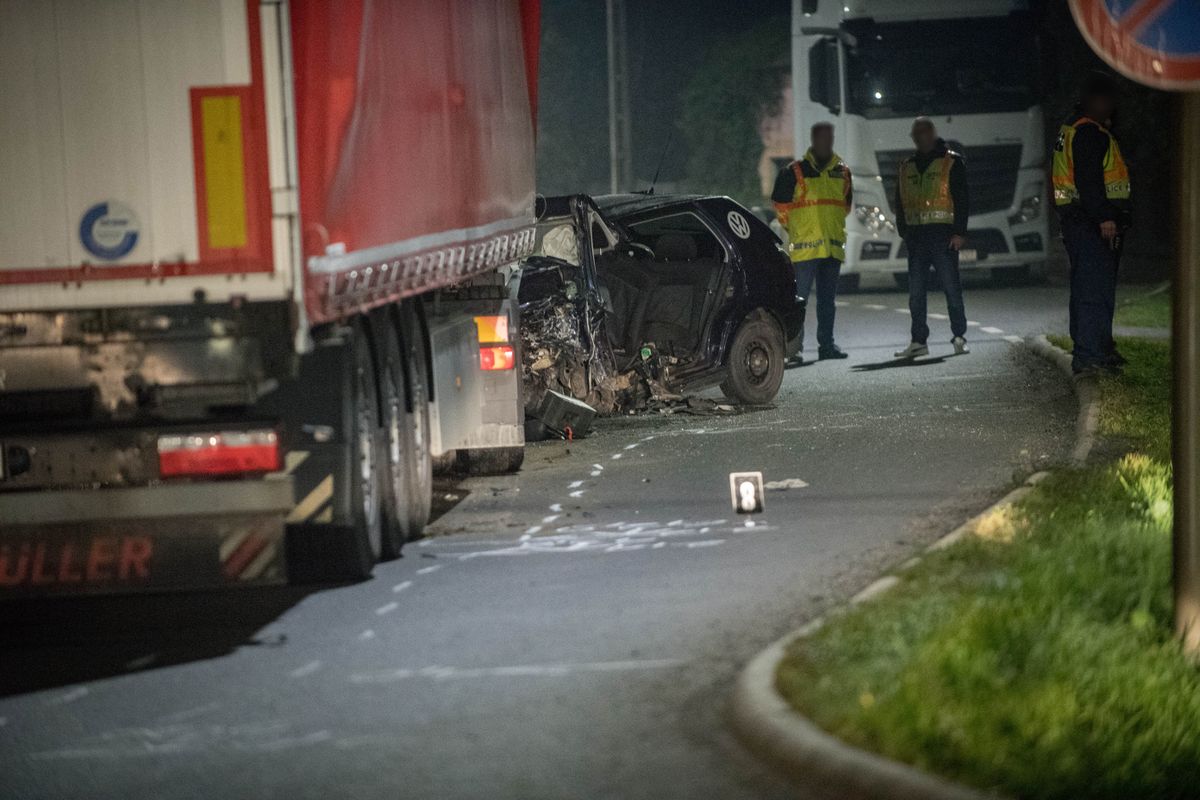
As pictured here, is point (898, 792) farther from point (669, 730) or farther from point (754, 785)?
point (669, 730)

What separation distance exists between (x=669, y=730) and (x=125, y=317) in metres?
2.87

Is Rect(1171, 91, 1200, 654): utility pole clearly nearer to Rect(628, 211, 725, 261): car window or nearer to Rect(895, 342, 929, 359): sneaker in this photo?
Rect(628, 211, 725, 261): car window

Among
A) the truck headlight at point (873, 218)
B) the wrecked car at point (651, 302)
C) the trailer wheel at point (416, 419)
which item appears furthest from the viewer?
the truck headlight at point (873, 218)

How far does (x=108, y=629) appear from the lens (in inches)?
335

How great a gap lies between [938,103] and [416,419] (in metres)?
17.5

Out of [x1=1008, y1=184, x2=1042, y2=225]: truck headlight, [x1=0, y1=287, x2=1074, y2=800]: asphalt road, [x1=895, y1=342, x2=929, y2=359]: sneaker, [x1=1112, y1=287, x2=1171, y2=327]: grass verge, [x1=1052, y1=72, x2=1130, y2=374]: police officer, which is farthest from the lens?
[x1=1008, y1=184, x2=1042, y2=225]: truck headlight

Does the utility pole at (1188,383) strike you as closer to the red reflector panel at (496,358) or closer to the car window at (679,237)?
the red reflector panel at (496,358)

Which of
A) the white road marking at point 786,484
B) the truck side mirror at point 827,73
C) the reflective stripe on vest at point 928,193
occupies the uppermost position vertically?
the truck side mirror at point 827,73

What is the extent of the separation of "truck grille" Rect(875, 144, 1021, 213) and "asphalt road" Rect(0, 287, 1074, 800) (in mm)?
13973

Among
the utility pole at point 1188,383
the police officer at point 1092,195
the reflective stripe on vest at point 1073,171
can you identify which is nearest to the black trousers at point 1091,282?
the police officer at point 1092,195

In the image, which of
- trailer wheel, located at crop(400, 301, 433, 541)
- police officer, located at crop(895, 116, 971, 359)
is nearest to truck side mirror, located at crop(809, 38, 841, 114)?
police officer, located at crop(895, 116, 971, 359)

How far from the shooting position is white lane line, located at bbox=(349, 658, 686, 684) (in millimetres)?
7164

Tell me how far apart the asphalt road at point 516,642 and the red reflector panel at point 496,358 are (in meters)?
0.70

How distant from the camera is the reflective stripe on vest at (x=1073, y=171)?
14516 mm
